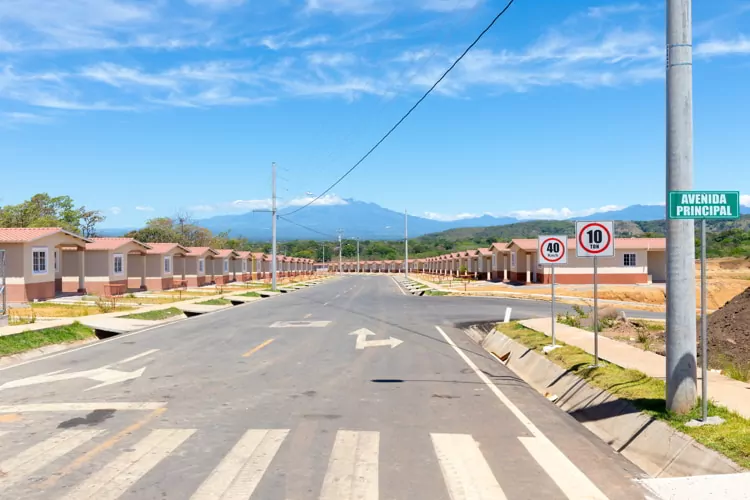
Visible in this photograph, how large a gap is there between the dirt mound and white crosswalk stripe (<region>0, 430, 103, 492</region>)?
417 inches

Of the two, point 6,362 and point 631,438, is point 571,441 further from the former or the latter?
point 6,362

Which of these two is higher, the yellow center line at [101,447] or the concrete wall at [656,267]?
the concrete wall at [656,267]

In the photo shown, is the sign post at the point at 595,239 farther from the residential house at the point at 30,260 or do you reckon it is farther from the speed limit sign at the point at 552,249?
the residential house at the point at 30,260

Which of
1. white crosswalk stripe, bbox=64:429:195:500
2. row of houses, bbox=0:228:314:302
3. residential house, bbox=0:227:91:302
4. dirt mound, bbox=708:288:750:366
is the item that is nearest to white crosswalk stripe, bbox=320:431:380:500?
white crosswalk stripe, bbox=64:429:195:500

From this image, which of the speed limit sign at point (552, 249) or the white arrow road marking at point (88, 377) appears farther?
the speed limit sign at point (552, 249)

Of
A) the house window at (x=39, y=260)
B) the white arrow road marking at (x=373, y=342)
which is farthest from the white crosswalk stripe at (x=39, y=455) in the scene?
the house window at (x=39, y=260)

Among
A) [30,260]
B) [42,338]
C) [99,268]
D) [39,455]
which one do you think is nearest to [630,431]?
[39,455]

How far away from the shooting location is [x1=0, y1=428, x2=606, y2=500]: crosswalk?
5.84 meters

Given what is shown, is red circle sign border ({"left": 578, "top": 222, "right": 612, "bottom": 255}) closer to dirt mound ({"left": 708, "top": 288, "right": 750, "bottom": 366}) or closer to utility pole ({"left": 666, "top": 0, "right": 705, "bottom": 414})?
dirt mound ({"left": 708, "top": 288, "right": 750, "bottom": 366})

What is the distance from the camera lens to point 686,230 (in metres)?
7.92

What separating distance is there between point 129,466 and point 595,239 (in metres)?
9.54

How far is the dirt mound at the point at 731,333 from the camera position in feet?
39.2

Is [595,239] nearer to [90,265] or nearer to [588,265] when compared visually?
[90,265]

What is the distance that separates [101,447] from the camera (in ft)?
23.8
